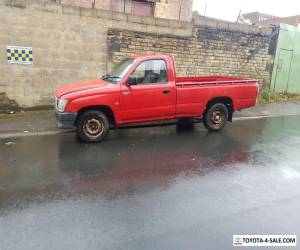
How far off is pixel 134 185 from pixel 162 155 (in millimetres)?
1621

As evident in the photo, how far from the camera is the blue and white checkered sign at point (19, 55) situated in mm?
9438

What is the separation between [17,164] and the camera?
19.1 ft

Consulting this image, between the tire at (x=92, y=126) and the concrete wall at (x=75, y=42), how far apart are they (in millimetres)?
3493

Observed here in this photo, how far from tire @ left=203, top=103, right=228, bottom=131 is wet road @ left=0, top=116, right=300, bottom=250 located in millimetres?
837

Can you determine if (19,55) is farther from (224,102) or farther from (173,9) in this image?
(173,9)

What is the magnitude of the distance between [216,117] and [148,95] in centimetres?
214

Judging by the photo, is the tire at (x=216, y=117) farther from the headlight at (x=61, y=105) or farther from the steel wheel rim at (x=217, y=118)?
the headlight at (x=61, y=105)

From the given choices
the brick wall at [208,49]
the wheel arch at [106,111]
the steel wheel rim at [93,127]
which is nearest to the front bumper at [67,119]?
the wheel arch at [106,111]

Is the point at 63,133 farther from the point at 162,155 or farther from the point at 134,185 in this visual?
the point at 134,185

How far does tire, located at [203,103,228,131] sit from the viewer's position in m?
8.49

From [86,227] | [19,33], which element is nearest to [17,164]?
[86,227]

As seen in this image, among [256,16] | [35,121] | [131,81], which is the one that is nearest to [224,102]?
[131,81]

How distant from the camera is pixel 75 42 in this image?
1016 cm

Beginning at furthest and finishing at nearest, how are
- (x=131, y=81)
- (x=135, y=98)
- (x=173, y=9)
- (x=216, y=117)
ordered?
1. (x=173, y=9)
2. (x=216, y=117)
3. (x=135, y=98)
4. (x=131, y=81)
